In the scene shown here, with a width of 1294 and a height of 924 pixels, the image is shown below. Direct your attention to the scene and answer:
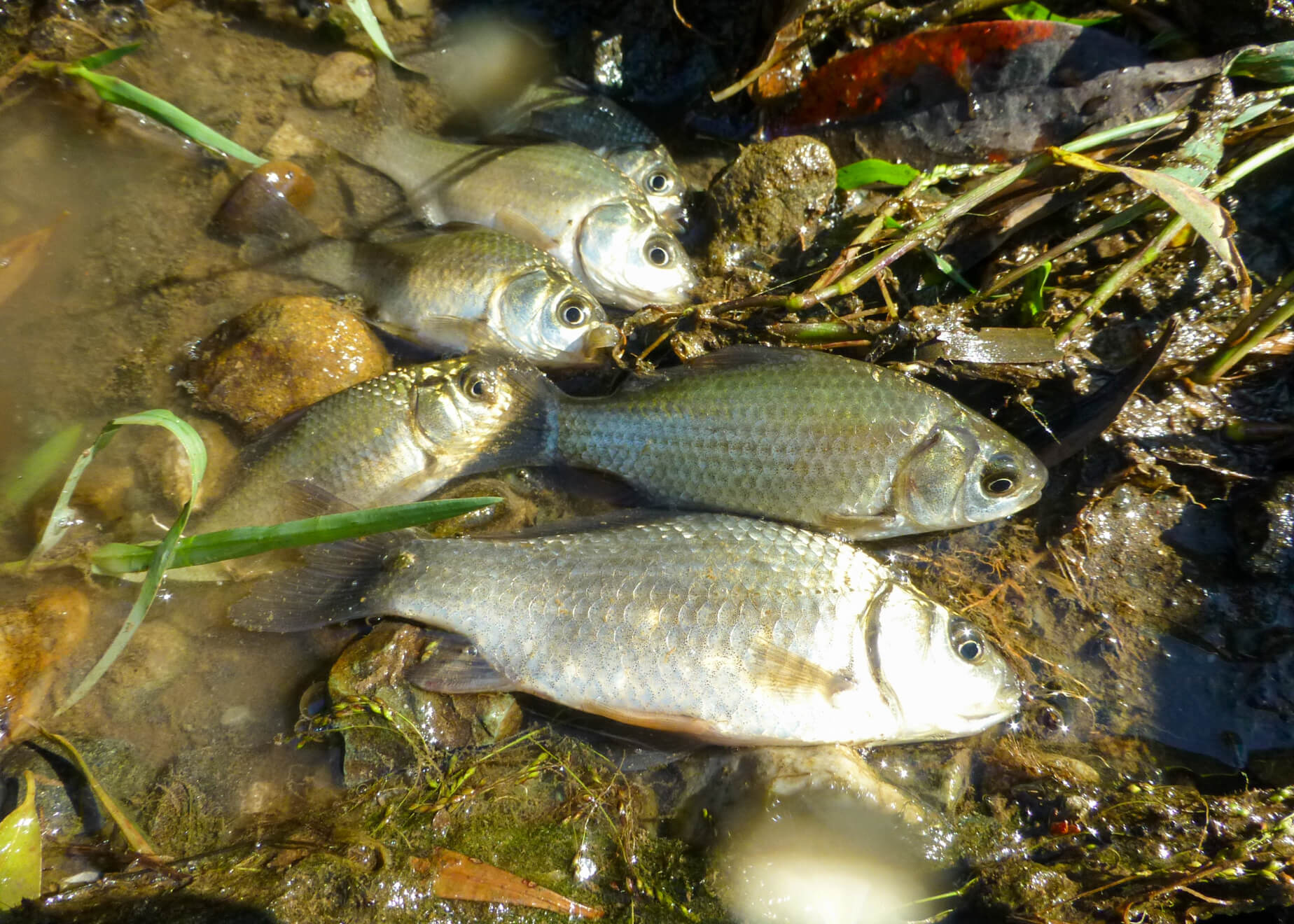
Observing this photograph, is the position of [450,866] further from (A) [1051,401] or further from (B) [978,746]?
(A) [1051,401]

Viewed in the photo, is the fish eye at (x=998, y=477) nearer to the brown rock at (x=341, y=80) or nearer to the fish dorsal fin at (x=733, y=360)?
the fish dorsal fin at (x=733, y=360)

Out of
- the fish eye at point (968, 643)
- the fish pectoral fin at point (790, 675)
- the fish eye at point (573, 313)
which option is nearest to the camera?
the fish pectoral fin at point (790, 675)

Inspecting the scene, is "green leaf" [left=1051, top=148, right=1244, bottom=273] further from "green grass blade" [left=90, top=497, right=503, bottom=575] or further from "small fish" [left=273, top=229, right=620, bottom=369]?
"green grass blade" [left=90, top=497, right=503, bottom=575]

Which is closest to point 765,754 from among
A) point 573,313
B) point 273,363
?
point 573,313

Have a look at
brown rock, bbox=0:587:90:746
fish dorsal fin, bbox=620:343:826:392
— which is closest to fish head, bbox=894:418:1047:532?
fish dorsal fin, bbox=620:343:826:392

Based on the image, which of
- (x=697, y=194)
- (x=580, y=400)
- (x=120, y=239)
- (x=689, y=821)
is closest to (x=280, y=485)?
(x=580, y=400)

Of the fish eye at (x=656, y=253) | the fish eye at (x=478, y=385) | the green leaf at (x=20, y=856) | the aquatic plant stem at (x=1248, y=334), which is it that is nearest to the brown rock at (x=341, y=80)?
the fish eye at (x=656, y=253)
